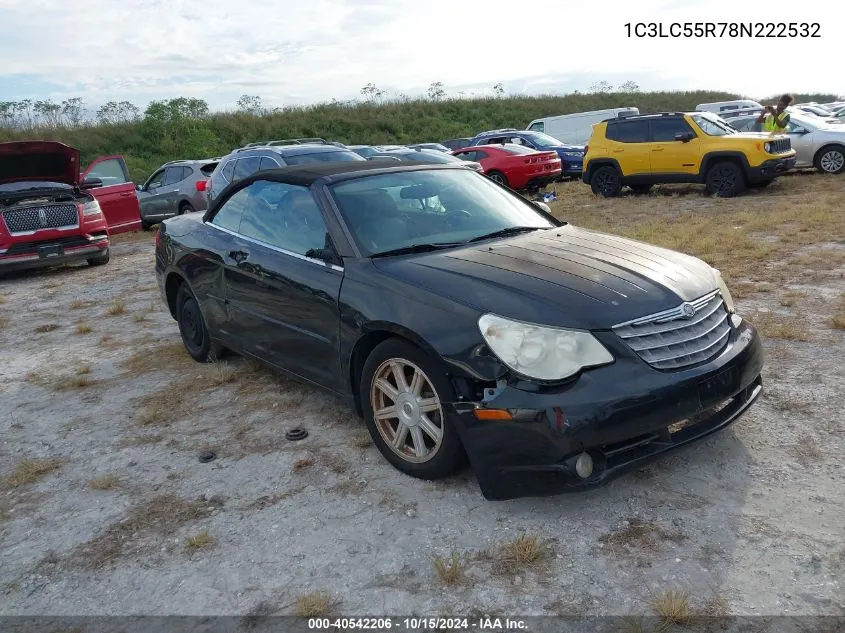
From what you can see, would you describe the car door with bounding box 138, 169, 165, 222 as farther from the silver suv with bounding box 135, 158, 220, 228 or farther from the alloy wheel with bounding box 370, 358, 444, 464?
the alloy wheel with bounding box 370, 358, 444, 464

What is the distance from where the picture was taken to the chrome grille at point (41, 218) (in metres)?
10.3

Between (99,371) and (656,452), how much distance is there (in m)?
4.52

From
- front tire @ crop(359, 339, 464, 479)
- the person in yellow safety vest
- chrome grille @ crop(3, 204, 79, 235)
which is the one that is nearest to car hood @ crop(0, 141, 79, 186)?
chrome grille @ crop(3, 204, 79, 235)

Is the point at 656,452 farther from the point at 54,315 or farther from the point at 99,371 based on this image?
the point at 54,315

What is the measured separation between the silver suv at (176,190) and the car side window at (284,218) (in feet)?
31.4

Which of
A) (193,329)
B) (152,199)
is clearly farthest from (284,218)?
(152,199)

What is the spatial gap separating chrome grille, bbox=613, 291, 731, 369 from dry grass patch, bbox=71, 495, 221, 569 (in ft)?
7.00

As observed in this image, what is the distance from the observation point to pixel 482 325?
3283 mm

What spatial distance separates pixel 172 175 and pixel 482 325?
13.6 metres

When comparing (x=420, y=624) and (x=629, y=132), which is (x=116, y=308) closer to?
(x=420, y=624)

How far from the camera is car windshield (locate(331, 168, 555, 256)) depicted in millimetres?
4188

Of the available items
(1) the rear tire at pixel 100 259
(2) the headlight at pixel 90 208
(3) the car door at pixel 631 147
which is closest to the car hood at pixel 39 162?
(2) the headlight at pixel 90 208

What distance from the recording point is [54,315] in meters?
8.34

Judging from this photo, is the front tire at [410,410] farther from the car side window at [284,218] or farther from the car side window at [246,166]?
the car side window at [246,166]
